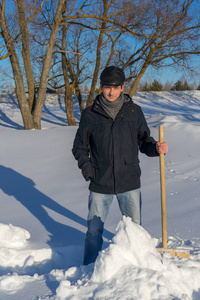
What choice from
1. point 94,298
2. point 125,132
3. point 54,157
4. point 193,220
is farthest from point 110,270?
point 54,157

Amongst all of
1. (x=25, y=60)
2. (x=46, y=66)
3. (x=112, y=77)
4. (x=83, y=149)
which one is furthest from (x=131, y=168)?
(x=25, y=60)

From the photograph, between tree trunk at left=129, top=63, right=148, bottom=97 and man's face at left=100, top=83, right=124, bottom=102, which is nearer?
man's face at left=100, top=83, right=124, bottom=102

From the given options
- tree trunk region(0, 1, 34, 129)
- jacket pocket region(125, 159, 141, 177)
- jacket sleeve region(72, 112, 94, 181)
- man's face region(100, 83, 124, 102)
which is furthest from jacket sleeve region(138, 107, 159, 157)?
tree trunk region(0, 1, 34, 129)

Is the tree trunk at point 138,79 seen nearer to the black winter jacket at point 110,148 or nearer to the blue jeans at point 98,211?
the black winter jacket at point 110,148

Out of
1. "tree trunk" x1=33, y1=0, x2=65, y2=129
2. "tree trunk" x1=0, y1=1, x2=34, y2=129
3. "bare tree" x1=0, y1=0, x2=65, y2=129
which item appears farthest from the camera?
"tree trunk" x1=33, y1=0, x2=65, y2=129

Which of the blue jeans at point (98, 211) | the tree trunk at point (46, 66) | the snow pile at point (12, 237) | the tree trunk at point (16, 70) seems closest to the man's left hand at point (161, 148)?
the blue jeans at point (98, 211)

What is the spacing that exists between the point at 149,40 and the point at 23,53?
4.28 m

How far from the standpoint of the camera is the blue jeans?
278cm

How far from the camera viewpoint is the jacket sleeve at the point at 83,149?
2.74 m

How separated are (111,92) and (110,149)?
454 mm

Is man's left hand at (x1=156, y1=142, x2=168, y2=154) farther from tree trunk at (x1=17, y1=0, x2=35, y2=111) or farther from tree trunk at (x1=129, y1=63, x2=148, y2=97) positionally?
tree trunk at (x1=129, y1=63, x2=148, y2=97)

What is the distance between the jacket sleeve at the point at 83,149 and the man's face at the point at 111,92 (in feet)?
0.85

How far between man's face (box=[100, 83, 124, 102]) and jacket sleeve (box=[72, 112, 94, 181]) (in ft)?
0.85

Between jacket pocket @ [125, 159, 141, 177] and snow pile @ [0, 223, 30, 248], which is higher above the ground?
jacket pocket @ [125, 159, 141, 177]
